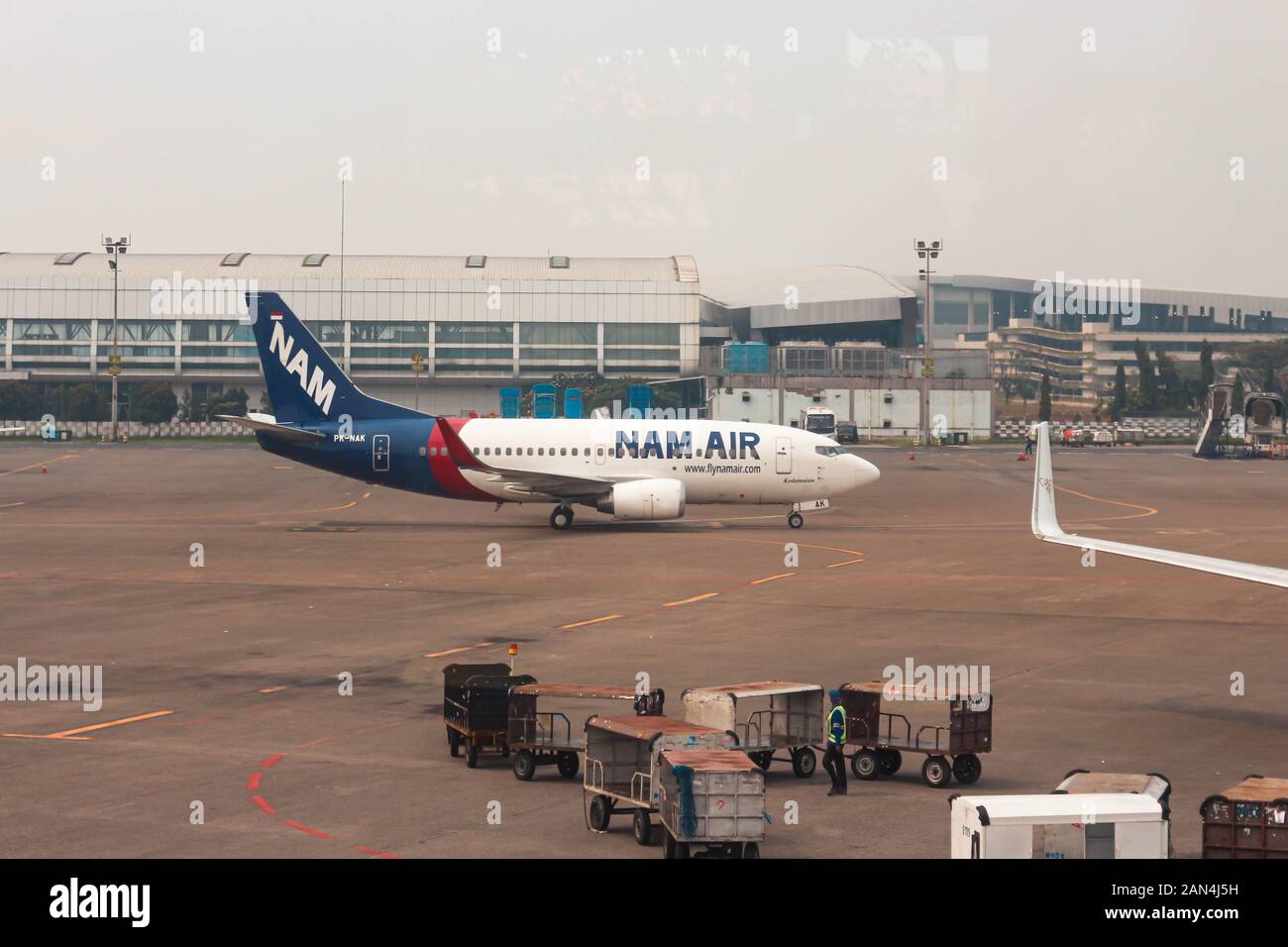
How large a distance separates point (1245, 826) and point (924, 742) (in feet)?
26.7

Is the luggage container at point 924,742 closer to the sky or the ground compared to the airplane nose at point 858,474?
closer to the ground

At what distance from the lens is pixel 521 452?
6475 centimetres

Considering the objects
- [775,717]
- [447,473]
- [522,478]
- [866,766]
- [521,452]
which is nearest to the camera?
[866,766]

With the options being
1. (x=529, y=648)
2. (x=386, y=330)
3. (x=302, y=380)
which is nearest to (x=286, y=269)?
(x=386, y=330)

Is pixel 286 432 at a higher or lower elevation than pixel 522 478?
higher

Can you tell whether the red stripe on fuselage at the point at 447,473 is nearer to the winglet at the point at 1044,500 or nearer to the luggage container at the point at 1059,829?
the winglet at the point at 1044,500

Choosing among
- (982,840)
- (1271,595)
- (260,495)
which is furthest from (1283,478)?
(982,840)

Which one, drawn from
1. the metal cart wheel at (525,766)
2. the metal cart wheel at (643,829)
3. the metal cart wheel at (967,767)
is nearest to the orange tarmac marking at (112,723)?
the metal cart wheel at (525,766)

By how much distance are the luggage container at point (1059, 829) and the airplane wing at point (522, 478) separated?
4715 cm

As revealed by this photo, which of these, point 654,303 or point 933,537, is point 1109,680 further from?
point 654,303

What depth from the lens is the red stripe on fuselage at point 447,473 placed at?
63281 millimetres

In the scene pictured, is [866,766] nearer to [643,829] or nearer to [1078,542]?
[643,829]

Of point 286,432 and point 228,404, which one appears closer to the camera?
point 286,432
